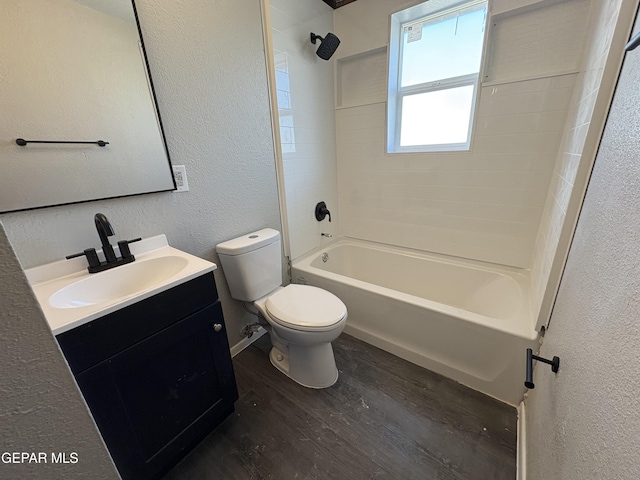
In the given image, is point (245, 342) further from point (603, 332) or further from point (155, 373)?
point (603, 332)

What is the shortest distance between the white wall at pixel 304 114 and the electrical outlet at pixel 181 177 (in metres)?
0.67

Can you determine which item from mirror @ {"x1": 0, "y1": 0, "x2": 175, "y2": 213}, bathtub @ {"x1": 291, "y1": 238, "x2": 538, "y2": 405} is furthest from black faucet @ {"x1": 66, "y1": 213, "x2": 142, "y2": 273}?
bathtub @ {"x1": 291, "y1": 238, "x2": 538, "y2": 405}

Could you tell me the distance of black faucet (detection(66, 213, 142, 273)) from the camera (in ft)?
3.18

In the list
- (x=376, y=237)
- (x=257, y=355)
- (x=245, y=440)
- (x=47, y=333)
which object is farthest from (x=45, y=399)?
(x=376, y=237)

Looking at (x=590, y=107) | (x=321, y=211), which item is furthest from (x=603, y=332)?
(x=321, y=211)

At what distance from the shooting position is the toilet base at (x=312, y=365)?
1396mm

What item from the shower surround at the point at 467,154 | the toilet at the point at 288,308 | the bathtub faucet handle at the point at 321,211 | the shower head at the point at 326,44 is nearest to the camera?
the shower surround at the point at 467,154

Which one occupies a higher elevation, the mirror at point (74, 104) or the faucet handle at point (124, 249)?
the mirror at point (74, 104)

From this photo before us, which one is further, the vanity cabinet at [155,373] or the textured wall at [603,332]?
the vanity cabinet at [155,373]

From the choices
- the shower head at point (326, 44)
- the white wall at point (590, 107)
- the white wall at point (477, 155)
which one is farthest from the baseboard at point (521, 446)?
the shower head at point (326, 44)

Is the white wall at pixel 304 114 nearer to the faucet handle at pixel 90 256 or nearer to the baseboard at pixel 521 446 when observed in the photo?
the faucet handle at pixel 90 256

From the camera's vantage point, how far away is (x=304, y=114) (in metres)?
1.88

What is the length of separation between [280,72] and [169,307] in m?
1.50

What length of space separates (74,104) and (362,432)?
5.83ft
